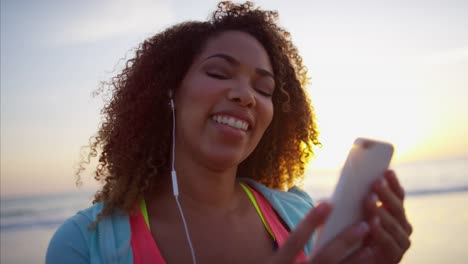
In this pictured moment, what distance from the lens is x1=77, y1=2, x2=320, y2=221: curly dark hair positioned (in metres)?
2.76

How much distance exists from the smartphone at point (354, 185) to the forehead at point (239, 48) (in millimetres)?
1363

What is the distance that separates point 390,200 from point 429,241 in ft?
19.6

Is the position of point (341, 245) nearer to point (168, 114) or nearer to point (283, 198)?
point (283, 198)

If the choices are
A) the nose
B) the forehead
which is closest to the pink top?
the nose

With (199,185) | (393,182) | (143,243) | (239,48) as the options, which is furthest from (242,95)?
(393,182)

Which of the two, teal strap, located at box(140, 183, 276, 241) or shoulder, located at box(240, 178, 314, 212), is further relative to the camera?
shoulder, located at box(240, 178, 314, 212)

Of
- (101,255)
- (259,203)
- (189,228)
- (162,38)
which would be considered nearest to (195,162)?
Result: (189,228)

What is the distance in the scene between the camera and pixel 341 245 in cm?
143

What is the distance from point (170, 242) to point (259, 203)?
0.77 m

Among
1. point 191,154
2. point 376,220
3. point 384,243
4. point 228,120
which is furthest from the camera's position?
point 191,154

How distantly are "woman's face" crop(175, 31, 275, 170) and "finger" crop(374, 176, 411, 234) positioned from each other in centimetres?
108

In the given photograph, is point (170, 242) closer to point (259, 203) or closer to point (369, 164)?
point (259, 203)

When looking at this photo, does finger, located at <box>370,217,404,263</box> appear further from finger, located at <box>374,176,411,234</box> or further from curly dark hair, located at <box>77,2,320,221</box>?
curly dark hair, located at <box>77,2,320,221</box>

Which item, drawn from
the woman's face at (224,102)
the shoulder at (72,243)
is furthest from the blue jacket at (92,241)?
the woman's face at (224,102)
